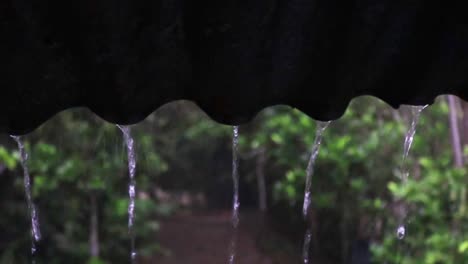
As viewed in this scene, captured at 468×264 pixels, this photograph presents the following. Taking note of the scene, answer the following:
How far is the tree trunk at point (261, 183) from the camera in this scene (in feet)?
41.7

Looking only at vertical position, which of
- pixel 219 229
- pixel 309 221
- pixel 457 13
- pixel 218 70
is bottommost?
pixel 219 229

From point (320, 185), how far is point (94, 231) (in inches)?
123

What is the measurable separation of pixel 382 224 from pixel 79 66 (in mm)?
7247

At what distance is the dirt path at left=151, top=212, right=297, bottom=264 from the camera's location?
40.2ft

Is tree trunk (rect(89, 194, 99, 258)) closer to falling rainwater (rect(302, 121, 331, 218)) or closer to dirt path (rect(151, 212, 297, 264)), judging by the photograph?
dirt path (rect(151, 212, 297, 264))

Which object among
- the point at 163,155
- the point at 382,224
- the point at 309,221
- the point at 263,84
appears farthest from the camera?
the point at 163,155

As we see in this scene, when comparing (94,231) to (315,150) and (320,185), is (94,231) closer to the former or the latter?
(320,185)

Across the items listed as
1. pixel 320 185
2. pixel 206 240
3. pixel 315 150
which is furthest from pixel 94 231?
pixel 315 150

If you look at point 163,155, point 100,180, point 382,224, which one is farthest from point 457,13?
point 163,155

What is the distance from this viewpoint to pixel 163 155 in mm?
12016

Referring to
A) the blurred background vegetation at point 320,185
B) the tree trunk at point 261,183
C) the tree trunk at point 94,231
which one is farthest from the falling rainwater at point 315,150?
the tree trunk at point 261,183

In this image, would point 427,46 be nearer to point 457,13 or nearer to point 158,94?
point 457,13

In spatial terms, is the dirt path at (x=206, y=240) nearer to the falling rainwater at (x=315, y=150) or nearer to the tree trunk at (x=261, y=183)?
the tree trunk at (x=261, y=183)

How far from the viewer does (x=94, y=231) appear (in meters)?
9.05
